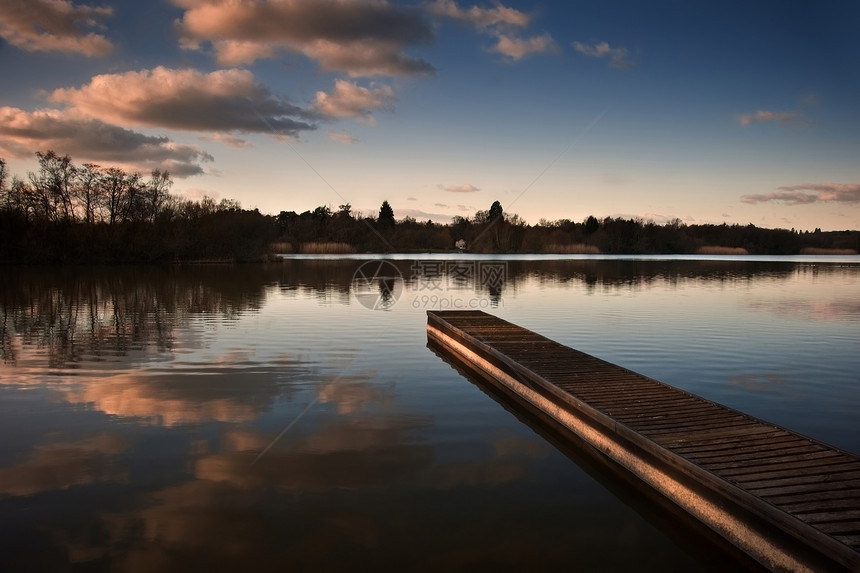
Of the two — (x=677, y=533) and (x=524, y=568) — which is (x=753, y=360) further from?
(x=524, y=568)

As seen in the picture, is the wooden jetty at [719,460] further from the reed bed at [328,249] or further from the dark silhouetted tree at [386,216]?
the dark silhouetted tree at [386,216]

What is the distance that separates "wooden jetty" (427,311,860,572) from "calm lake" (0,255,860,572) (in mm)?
273

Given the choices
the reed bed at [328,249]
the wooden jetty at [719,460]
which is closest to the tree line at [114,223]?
the reed bed at [328,249]

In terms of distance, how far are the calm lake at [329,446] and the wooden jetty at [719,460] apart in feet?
0.89

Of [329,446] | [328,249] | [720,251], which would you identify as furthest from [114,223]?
[720,251]

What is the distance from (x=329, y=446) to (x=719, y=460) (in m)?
3.40

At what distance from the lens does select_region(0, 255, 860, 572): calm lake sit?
3910 millimetres

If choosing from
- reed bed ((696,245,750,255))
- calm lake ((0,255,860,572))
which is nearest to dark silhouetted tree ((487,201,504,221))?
reed bed ((696,245,750,255))

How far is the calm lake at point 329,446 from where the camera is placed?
12.8 feet

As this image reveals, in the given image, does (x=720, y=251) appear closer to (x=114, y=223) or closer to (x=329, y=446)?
(x=114, y=223)

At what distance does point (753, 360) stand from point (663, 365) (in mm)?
1735

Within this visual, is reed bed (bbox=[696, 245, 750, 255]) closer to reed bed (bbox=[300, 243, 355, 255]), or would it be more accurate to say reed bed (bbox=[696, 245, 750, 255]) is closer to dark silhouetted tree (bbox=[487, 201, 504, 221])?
dark silhouetted tree (bbox=[487, 201, 504, 221])

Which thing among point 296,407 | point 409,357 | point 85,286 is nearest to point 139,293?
point 85,286

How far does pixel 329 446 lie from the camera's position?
573 centimetres
